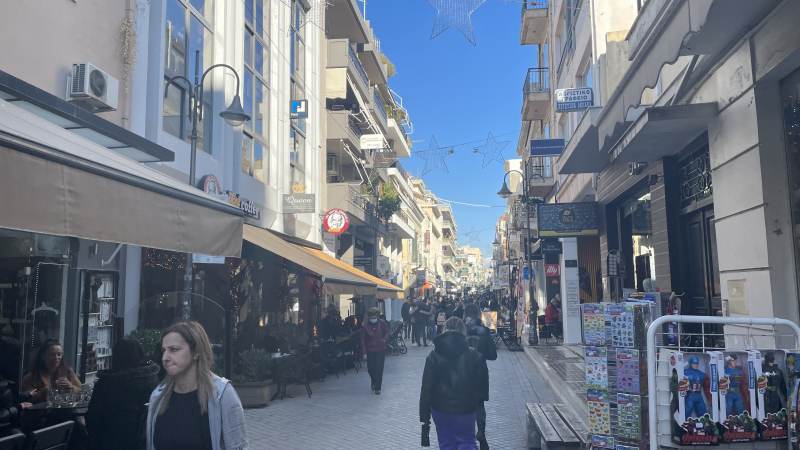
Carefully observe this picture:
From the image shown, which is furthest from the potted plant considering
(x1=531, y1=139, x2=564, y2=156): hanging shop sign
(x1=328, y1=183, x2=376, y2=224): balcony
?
(x1=328, y1=183, x2=376, y2=224): balcony

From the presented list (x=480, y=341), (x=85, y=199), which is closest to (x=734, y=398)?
(x=85, y=199)

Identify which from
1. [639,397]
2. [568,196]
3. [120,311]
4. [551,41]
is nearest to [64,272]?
[120,311]

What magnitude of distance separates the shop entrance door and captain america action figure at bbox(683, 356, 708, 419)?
5211 millimetres

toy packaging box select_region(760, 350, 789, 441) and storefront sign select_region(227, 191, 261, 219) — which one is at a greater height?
storefront sign select_region(227, 191, 261, 219)

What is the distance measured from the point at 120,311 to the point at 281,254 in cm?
295

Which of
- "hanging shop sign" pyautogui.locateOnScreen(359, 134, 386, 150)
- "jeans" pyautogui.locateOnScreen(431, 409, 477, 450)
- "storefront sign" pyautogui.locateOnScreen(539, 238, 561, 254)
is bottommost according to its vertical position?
"jeans" pyautogui.locateOnScreen(431, 409, 477, 450)

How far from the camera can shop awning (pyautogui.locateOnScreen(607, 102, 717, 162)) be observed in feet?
24.7

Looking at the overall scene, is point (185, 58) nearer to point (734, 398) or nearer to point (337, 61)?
point (734, 398)

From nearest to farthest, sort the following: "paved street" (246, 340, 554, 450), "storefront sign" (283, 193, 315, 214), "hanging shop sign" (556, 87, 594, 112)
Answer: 1. "paved street" (246, 340, 554, 450)
2. "hanging shop sign" (556, 87, 594, 112)
3. "storefront sign" (283, 193, 315, 214)

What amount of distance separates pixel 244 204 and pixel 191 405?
39.6ft

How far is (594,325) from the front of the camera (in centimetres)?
511

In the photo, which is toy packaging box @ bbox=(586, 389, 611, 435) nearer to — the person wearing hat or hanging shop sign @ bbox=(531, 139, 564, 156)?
the person wearing hat

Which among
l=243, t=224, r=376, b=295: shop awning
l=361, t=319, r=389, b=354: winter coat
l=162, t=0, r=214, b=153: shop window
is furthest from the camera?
l=361, t=319, r=389, b=354: winter coat

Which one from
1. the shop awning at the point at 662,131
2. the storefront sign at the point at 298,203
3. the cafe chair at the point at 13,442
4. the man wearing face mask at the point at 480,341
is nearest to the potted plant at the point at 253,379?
the man wearing face mask at the point at 480,341
